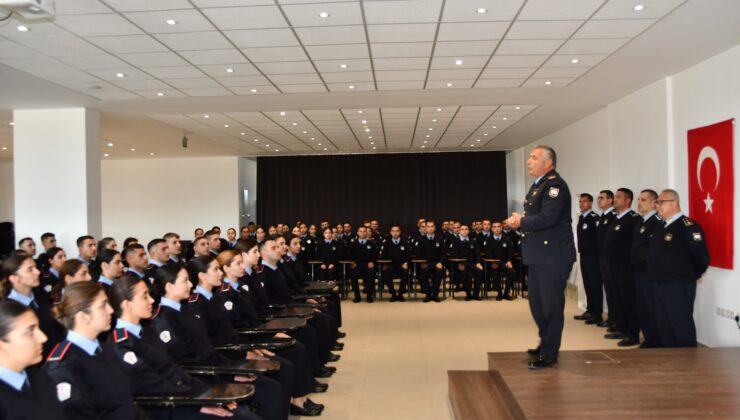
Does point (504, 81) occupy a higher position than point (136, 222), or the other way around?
point (504, 81)

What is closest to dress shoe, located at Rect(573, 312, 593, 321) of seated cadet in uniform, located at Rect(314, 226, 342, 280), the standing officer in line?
the standing officer in line

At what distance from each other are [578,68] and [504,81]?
0.97 m

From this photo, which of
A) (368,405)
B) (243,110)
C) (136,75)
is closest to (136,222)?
(243,110)

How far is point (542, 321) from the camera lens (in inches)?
144

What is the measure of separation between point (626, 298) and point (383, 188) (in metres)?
11.1

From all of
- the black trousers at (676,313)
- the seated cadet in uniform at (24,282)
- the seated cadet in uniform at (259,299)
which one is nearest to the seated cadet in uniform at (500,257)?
the black trousers at (676,313)

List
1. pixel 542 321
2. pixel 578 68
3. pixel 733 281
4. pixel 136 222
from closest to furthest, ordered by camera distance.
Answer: pixel 542 321
pixel 733 281
pixel 578 68
pixel 136 222

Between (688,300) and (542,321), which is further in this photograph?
(688,300)

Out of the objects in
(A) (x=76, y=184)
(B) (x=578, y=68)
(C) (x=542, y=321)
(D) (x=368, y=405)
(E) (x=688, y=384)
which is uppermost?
(B) (x=578, y=68)

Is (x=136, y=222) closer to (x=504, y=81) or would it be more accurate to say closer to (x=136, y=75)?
(x=136, y=75)

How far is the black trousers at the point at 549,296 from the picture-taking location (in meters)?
3.52

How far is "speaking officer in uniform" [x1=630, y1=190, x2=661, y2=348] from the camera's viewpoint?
557 centimetres

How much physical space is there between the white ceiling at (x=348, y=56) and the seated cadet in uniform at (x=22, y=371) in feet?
9.92

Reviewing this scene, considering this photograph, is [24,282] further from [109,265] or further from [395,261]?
[395,261]
